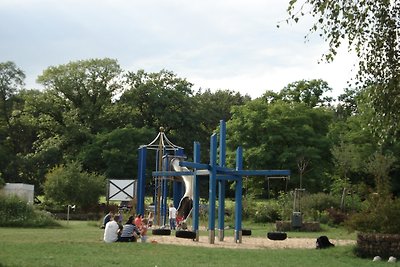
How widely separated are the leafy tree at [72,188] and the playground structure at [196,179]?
9.07 metres

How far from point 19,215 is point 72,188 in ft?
40.9

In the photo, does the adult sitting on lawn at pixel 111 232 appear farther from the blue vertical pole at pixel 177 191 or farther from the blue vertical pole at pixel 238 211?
the blue vertical pole at pixel 177 191

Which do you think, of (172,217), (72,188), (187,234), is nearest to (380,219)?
(187,234)

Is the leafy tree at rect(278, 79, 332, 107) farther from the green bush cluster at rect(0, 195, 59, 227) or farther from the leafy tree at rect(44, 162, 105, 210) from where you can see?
the green bush cluster at rect(0, 195, 59, 227)

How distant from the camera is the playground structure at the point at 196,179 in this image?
23.0 metres

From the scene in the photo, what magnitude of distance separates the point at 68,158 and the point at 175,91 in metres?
11.7

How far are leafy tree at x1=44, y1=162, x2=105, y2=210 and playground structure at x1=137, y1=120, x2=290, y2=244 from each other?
29.8ft

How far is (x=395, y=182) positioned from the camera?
5175 cm

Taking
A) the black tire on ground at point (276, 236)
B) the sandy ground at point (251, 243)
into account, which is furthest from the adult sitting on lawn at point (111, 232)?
the black tire on ground at point (276, 236)

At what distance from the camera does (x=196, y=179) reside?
2402 centimetres

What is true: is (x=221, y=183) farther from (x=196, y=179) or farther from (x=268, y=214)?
(x=268, y=214)

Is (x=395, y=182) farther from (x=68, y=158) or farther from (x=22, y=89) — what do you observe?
(x=22, y=89)

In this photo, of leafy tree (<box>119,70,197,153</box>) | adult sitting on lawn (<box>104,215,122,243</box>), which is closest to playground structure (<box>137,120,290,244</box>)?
adult sitting on lawn (<box>104,215,122,243</box>)

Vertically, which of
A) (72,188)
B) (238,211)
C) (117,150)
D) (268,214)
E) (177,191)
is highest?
(117,150)
